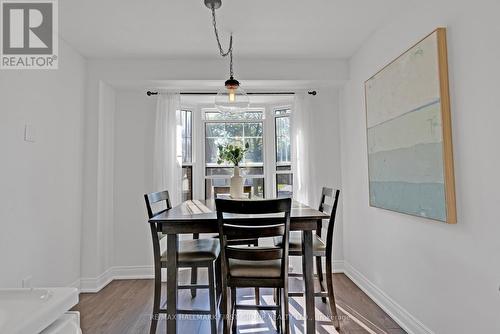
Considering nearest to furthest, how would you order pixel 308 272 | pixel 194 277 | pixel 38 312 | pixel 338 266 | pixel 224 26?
pixel 38 312, pixel 308 272, pixel 224 26, pixel 194 277, pixel 338 266

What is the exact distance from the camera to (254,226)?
181 centimetres

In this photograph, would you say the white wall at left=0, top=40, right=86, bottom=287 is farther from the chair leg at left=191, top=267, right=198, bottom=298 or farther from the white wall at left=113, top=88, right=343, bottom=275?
the chair leg at left=191, top=267, right=198, bottom=298

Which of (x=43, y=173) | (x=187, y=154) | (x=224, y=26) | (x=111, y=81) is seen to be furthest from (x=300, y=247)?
(x=111, y=81)

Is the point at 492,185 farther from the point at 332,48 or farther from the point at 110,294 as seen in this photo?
the point at 110,294

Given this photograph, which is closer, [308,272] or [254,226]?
[254,226]

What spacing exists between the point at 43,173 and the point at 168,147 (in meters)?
1.31

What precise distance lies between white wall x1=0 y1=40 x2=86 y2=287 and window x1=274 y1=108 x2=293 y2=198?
2.38 meters

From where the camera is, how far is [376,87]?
2607 millimetres

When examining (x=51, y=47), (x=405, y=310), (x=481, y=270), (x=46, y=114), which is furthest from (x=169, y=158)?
(x=481, y=270)

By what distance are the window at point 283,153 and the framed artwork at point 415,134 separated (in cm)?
137

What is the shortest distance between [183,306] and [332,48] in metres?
3.01

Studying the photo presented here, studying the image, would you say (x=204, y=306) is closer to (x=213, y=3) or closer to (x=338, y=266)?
(x=338, y=266)

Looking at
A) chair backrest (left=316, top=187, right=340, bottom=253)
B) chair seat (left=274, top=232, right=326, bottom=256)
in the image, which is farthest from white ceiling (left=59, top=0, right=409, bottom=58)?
chair seat (left=274, top=232, right=326, bottom=256)

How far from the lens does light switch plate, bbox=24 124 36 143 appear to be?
2.27 m
